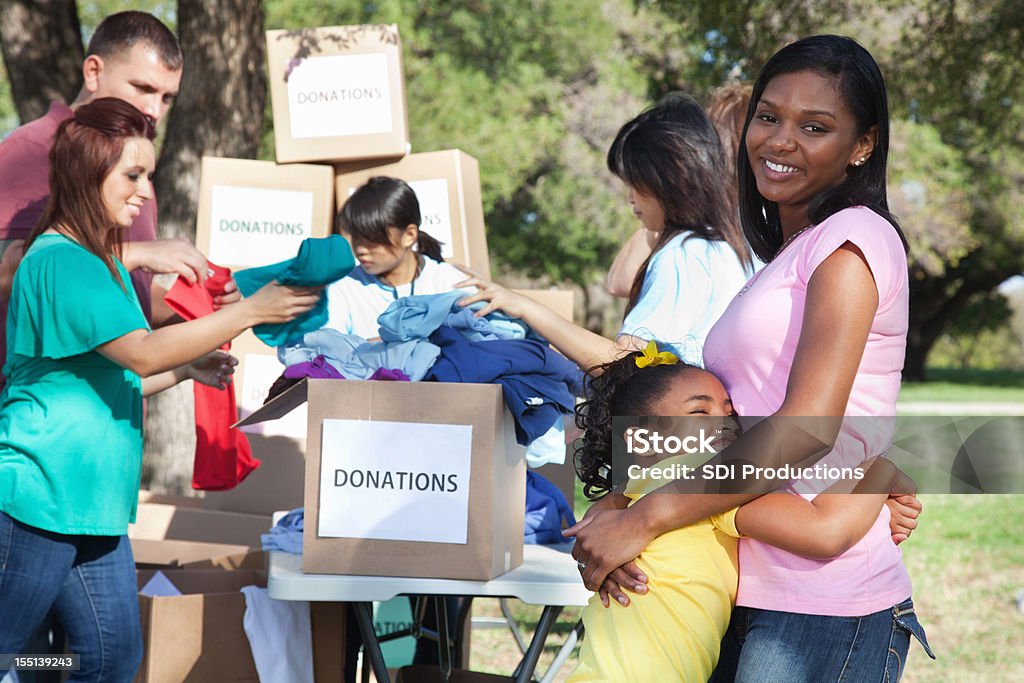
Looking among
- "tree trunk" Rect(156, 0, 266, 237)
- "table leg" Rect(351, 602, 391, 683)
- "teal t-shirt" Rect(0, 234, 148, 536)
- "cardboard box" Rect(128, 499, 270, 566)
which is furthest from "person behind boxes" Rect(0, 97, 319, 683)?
"tree trunk" Rect(156, 0, 266, 237)

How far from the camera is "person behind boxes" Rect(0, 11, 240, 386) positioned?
2.71 m

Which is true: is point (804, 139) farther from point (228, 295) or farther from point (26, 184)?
point (26, 184)

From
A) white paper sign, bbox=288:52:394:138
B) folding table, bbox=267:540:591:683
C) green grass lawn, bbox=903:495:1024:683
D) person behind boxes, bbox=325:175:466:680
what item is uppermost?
white paper sign, bbox=288:52:394:138

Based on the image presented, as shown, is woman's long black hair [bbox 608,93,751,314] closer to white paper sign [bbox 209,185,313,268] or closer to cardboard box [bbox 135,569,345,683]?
cardboard box [bbox 135,569,345,683]

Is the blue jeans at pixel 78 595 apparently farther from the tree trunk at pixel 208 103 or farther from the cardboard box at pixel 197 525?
the tree trunk at pixel 208 103

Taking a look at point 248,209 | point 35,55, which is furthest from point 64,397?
point 35,55

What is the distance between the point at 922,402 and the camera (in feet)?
64.4

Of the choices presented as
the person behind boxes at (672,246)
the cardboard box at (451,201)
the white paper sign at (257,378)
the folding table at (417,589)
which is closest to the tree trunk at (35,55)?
the white paper sign at (257,378)

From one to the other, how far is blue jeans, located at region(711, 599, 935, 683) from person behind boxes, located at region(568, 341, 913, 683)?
2 centimetres

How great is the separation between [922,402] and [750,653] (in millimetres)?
19447

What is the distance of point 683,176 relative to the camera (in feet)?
8.72

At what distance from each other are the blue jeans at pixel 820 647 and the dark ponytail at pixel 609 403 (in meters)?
0.33

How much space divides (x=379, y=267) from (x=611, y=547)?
6.52 feet

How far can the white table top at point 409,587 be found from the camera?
225cm
